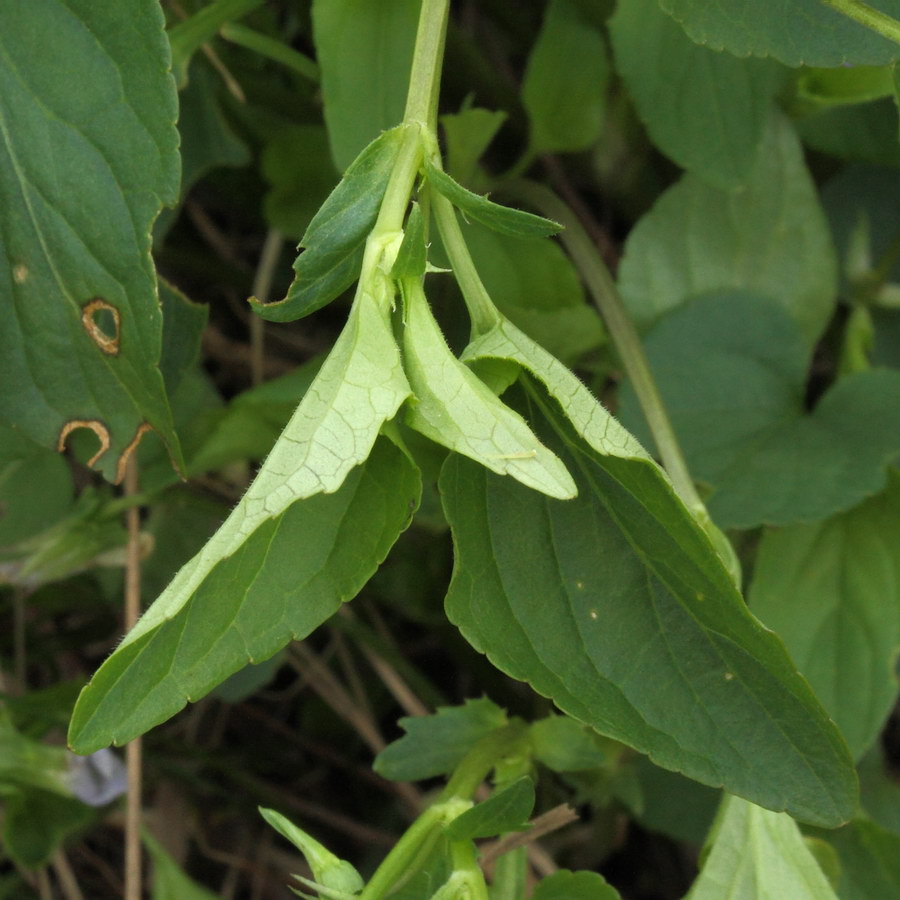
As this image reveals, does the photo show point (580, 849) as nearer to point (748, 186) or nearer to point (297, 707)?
point (297, 707)

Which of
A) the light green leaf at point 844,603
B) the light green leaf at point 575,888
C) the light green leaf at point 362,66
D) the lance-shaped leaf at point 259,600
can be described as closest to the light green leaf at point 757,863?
the light green leaf at point 575,888

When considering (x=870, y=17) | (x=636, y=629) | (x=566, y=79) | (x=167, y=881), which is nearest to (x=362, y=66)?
(x=566, y=79)

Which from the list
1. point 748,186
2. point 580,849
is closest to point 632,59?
point 748,186

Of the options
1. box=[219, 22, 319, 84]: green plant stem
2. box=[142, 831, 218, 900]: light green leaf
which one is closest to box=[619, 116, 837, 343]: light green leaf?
box=[219, 22, 319, 84]: green plant stem

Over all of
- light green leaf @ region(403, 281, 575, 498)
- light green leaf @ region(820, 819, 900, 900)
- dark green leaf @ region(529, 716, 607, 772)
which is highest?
light green leaf @ region(403, 281, 575, 498)

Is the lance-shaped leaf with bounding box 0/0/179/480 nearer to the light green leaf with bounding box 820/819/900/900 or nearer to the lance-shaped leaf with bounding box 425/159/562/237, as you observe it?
the lance-shaped leaf with bounding box 425/159/562/237

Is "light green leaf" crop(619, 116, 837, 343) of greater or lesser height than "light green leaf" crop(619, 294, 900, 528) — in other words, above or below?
above

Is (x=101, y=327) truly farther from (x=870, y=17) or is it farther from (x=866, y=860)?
(x=866, y=860)
